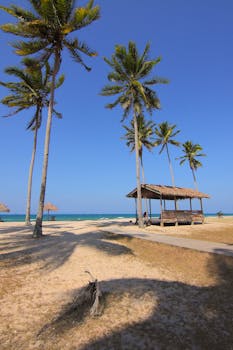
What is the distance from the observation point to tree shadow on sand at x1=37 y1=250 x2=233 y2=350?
423 cm

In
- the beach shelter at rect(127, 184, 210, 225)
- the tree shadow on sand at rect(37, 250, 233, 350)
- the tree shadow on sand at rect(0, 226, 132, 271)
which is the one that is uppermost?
the beach shelter at rect(127, 184, 210, 225)

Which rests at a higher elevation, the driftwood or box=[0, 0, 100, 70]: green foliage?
box=[0, 0, 100, 70]: green foliage

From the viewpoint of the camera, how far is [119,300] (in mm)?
5965

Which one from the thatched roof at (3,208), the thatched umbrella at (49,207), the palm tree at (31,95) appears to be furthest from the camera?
the thatched umbrella at (49,207)

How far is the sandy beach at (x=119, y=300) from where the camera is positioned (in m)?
4.30

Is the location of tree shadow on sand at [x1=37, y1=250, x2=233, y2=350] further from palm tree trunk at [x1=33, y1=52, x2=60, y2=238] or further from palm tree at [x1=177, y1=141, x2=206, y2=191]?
palm tree at [x1=177, y1=141, x2=206, y2=191]

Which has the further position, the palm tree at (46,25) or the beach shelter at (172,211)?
the beach shelter at (172,211)

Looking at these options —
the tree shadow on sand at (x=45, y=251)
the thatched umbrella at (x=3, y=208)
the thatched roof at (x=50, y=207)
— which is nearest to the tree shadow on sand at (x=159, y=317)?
the tree shadow on sand at (x=45, y=251)

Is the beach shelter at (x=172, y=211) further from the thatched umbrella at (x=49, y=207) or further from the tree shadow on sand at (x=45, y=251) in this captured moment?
the thatched umbrella at (x=49, y=207)

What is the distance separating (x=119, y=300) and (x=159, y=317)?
3.83 feet

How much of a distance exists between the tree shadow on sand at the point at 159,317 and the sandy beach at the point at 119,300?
0.7 inches

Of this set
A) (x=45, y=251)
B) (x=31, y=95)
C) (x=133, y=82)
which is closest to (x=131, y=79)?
(x=133, y=82)

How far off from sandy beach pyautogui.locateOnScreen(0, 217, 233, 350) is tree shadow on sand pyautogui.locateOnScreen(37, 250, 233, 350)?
17 mm

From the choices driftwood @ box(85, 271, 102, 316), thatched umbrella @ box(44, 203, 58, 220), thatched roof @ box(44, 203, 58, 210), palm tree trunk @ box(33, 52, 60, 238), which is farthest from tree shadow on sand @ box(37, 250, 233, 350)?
thatched roof @ box(44, 203, 58, 210)
